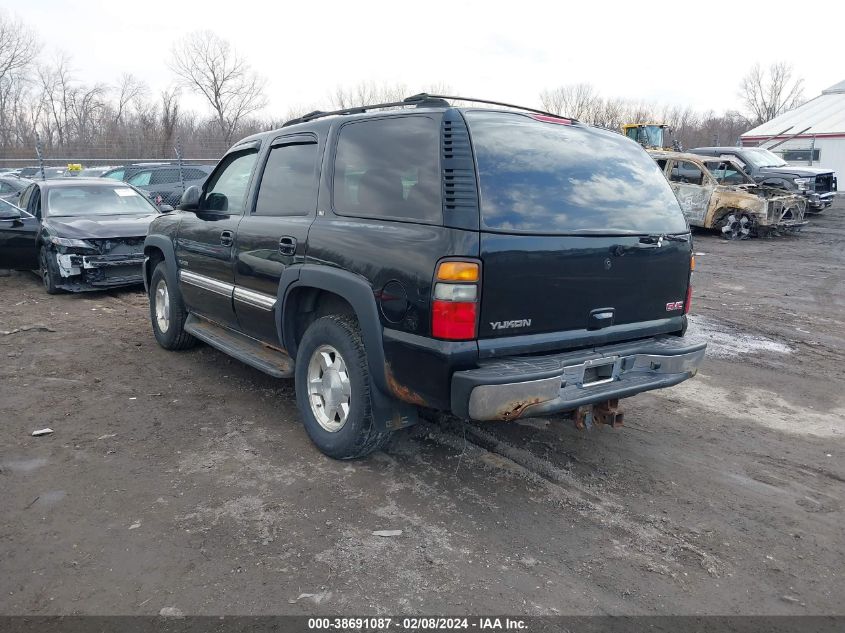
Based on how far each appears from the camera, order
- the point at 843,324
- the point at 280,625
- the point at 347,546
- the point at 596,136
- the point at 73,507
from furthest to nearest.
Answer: the point at 843,324 → the point at 596,136 → the point at 73,507 → the point at 347,546 → the point at 280,625

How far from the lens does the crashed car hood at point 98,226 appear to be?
891 cm

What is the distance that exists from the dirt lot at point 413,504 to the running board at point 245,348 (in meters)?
0.41

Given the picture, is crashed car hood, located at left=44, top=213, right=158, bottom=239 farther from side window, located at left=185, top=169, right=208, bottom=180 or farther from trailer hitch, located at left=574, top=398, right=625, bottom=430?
side window, located at left=185, top=169, right=208, bottom=180

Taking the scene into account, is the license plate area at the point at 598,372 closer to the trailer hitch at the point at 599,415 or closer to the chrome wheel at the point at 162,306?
the trailer hitch at the point at 599,415

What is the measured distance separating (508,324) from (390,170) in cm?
112

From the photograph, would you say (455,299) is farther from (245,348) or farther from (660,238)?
(245,348)

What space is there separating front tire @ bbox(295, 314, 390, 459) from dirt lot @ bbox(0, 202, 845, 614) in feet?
0.56

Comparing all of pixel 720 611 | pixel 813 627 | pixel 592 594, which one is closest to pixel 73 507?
pixel 592 594

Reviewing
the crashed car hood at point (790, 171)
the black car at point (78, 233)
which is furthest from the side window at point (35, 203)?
the crashed car hood at point (790, 171)

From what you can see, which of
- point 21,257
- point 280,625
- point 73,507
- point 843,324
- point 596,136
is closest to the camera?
point 280,625

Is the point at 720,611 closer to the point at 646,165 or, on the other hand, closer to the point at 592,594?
the point at 592,594

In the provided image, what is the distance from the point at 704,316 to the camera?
322 inches

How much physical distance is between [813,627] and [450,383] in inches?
70.5

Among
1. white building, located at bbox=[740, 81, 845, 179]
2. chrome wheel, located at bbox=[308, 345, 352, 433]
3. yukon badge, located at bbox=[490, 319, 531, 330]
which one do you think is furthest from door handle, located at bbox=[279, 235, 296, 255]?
white building, located at bbox=[740, 81, 845, 179]
